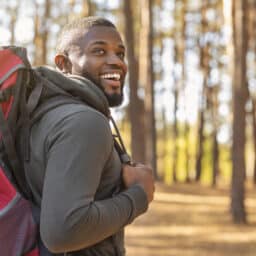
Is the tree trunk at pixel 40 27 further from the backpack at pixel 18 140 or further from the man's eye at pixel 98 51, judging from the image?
the backpack at pixel 18 140

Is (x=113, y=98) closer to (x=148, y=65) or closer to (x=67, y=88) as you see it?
(x=67, y=88)

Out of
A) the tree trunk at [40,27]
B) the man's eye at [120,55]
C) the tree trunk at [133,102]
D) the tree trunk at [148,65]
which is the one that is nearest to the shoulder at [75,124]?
the man's eye at [120,55]

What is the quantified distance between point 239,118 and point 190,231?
272 centimetres

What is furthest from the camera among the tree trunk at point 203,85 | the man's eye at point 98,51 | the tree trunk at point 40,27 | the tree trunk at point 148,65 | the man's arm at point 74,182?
the tree trunk at point 203,85

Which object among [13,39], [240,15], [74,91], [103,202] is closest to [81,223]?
[103,202]

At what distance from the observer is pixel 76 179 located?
1796 mm

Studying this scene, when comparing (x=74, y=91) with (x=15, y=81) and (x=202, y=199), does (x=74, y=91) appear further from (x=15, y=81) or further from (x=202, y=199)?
(x=202, y=199)

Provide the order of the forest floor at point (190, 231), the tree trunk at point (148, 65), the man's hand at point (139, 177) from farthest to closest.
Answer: the tree trunk at point (148, 65), the forest floor at point (190, 231), the man's hand at point (139, 177)

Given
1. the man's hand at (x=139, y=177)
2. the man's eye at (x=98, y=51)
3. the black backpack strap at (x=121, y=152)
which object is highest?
the man's eye at (x=98, y=51)

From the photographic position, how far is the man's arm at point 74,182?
1.79 m

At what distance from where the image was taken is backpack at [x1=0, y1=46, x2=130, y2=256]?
1.86 meters

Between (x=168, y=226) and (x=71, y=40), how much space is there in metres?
11.9

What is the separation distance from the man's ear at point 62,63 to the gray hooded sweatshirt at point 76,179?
0.84 ft

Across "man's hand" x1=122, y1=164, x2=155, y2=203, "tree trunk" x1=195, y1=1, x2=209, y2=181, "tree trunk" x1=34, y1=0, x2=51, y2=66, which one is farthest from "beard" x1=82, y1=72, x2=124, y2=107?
"tree trunk" x1=195, y1=1, x2=209, y2=181
